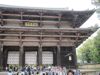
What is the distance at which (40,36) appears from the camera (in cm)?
1825

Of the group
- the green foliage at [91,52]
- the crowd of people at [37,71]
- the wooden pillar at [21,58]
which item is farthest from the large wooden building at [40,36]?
the green foliage at [91,52]

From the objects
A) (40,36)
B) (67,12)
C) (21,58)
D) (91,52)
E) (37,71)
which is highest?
(67,12)

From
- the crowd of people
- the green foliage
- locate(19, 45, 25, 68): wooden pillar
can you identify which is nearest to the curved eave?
locate(19, 45, 25, 68): wooden pillar

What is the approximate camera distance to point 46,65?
1927cm

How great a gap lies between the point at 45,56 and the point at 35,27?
2.67 meters

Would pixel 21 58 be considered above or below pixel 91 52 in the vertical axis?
below

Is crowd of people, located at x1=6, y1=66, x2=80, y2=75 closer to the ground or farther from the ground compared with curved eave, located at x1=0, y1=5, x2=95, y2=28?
closer to the ground

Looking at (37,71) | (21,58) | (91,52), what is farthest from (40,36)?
(91,52)

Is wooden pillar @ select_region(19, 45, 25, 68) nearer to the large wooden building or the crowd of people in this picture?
the large wooden building

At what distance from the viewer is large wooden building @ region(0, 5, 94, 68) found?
18.2 metres

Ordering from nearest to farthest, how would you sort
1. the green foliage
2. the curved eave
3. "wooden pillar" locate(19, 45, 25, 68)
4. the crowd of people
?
the crowd of people, "wooden pillar" locate(19, 45, 25, 68), the curved eave, the green foliage

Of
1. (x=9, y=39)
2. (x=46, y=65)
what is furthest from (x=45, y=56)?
(x=9, y=39)

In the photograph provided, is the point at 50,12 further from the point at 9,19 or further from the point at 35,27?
the point at 9,19

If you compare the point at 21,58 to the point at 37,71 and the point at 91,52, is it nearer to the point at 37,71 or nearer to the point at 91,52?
the point at 37,71
